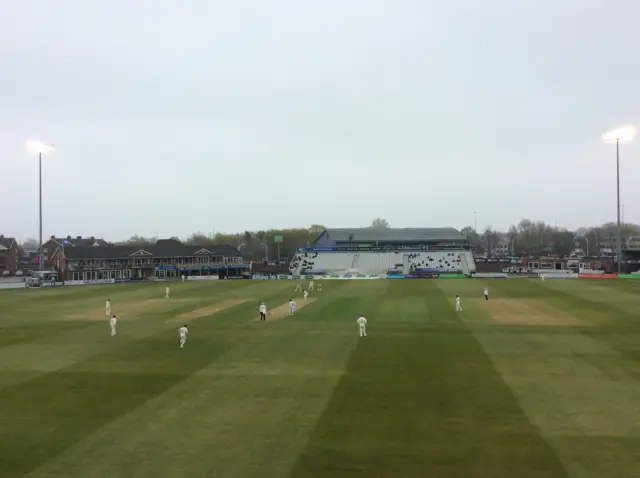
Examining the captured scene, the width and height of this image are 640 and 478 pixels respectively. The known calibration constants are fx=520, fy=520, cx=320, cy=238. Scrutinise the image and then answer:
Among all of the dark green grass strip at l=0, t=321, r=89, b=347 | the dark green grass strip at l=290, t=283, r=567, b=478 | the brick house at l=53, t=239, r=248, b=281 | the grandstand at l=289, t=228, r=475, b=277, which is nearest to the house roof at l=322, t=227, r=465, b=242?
the grandstand at l=289, t=228, r=475, b=277

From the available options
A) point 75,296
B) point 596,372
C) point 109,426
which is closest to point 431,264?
point 75,296

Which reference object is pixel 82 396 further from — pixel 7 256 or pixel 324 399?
pixel 7 256

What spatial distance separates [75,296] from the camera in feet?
176

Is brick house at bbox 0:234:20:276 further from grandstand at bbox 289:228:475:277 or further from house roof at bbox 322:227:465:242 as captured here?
house roof at bbox 322:227:465:242

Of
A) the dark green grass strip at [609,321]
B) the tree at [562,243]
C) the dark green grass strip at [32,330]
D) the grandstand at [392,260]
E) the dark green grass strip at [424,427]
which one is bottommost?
the dark green grass strip at [32,330]

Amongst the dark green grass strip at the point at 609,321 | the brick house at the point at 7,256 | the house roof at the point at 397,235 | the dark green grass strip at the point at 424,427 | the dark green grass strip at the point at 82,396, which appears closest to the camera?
the dark green grass strip at the point at 424,427

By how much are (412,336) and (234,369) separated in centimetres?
1039

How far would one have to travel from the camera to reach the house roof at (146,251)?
9288cm

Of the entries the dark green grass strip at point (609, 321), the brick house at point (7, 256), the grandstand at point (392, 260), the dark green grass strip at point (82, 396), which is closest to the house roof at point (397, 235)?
the grandstand at point (392, 260)

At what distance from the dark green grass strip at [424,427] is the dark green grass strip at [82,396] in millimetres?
5961

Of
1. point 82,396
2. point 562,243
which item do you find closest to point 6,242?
point 82,396

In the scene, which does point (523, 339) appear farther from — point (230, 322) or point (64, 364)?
point (64, 364)

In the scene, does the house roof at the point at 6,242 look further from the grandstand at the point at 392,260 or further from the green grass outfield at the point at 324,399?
the green grass outfield at the point at 324,399

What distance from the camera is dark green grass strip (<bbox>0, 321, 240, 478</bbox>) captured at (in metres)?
12.4
